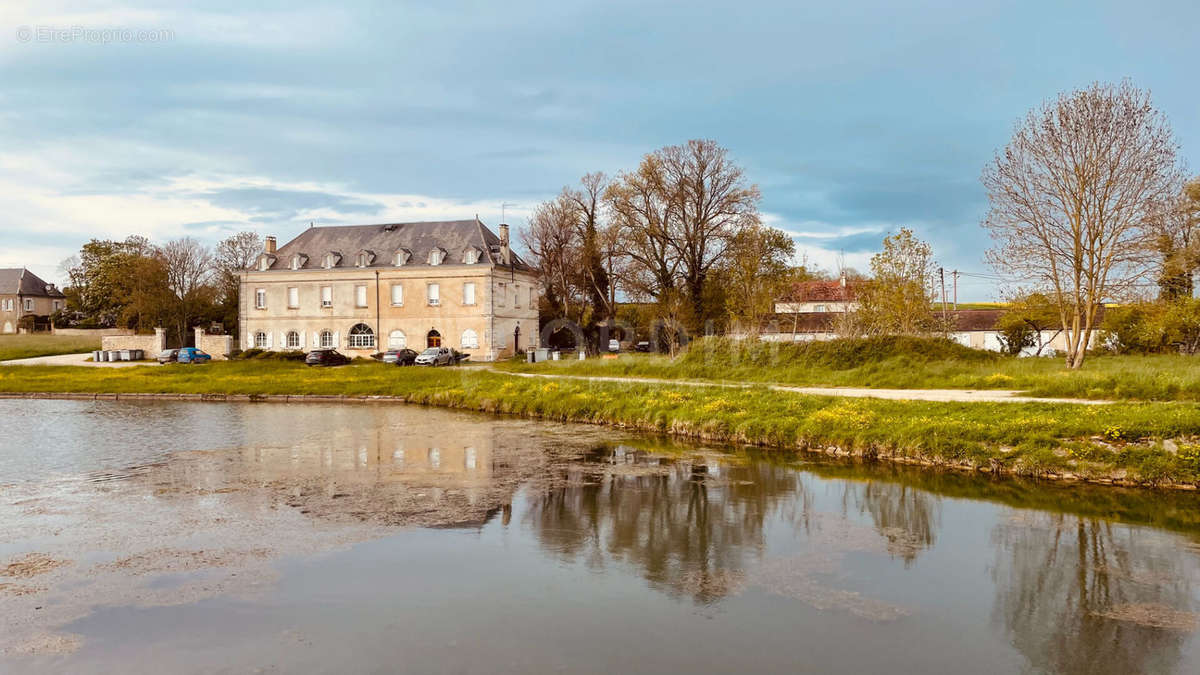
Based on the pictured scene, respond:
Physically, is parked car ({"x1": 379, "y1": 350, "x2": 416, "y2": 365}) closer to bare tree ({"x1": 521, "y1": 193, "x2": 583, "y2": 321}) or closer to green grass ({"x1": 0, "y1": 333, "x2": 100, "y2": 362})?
bare tree ({"x1": 521, "y1": 193, "x2": 583, "y2": 321})

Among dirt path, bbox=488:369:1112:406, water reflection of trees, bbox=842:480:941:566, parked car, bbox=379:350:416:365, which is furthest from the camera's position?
parked car, bbox=379:350:416:365

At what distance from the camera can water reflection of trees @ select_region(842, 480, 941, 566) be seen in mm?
9602

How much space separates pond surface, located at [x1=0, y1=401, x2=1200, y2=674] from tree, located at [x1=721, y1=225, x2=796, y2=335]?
25080mm

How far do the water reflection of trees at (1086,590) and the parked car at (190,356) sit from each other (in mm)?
48845

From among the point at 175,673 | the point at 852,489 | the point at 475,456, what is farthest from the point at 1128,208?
the point at 175,673

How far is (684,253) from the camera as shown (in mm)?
44625

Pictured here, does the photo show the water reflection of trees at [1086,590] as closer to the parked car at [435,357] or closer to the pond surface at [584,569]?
the pond surface at [584,569]

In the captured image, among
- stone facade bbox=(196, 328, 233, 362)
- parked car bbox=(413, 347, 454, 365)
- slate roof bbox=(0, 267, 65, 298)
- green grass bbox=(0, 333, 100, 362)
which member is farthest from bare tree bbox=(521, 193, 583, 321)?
slate roof bbox=(0, 267, 65, 298)

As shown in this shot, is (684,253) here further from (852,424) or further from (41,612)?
(41,612)

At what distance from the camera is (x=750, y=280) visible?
40.1 meters

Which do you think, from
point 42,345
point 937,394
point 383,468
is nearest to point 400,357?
point 42,345

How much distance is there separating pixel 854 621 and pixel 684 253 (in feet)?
126

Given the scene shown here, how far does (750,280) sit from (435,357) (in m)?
17.8

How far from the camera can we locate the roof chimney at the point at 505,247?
5346 centimetres
